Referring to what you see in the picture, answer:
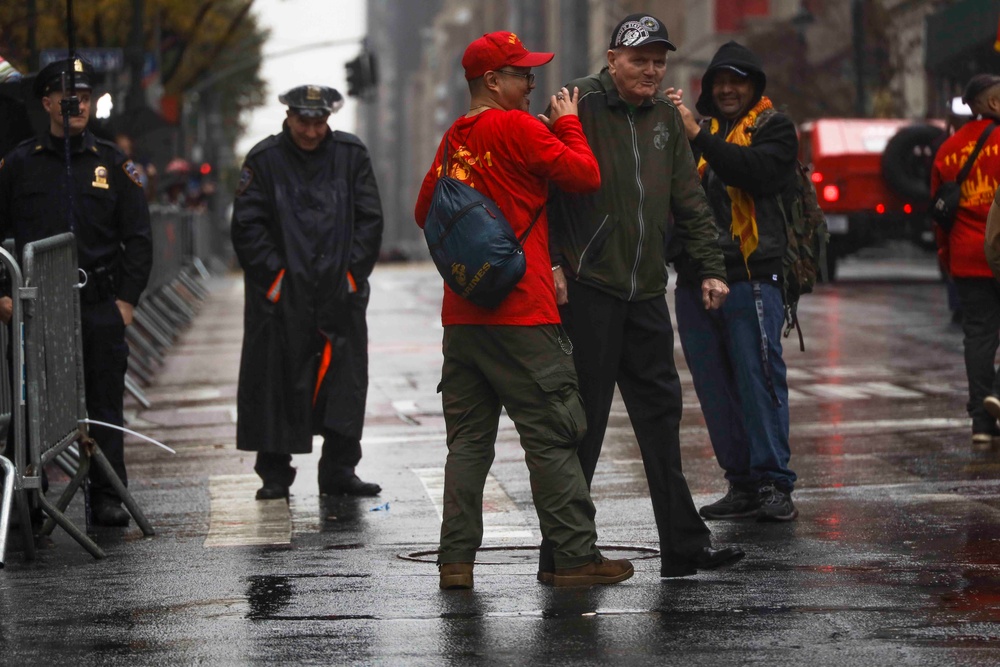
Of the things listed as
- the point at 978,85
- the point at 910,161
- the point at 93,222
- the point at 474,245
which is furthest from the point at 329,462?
the point at 910,161

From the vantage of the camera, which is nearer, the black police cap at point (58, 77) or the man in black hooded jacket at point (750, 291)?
the man in black hooded jacket at point (750, 291)

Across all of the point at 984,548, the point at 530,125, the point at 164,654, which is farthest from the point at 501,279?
the point at 984,548

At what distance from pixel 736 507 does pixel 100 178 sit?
119 inches

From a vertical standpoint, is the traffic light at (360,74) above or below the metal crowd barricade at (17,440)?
above

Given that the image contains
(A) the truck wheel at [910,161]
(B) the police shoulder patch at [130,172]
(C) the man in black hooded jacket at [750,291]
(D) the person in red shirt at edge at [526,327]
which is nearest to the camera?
(D) the person in red shirt at edge at [526,327]

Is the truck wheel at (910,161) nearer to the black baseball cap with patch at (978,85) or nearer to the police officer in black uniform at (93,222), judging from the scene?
the black baseball cap with patch at (978,85)

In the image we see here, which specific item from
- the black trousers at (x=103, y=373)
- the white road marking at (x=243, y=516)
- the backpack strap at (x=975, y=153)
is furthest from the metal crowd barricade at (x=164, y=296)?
the backpack strap at (x=975, y=153)

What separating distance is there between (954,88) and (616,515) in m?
23.8

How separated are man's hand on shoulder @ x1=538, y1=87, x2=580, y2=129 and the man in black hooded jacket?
136cm

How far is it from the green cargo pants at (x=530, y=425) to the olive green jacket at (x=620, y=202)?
0.29 meters

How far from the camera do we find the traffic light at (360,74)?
1709 inches

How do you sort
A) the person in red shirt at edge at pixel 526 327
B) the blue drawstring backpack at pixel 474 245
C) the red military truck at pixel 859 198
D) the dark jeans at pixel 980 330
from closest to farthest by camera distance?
the blue drawstring backpack at pixel 474 245 → the person in red shirt at edge at pixel 526 327 → the dark jeans at pixel 980 330 → the red military truck at pixel 859 198

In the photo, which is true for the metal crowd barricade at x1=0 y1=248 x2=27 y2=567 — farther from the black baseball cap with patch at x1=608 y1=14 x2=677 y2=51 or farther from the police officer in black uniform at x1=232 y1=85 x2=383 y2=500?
the black baseball cap with patch at x1=608 y1=14 x2=677 y2=51

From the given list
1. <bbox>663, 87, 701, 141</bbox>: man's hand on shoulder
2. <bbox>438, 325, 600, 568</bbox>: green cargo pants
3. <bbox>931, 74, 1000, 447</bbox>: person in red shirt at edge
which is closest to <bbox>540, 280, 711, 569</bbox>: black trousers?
<bbox>438, 325, 600, 568</bbox>: green cargo pants
